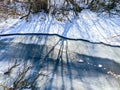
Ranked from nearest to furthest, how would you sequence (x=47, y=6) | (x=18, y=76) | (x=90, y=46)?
(x=18, y=76) → (x=90, y=46) → (x=47, y=6)

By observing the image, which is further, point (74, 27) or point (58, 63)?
point (74, 27)

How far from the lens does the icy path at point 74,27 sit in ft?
12.5

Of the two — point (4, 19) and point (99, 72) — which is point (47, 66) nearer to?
point (99, 72)

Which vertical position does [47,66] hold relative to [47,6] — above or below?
below

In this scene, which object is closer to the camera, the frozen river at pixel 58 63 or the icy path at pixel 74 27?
the frozen river at pixel 58 63

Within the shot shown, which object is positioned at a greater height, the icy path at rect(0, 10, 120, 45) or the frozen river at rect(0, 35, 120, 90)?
the icy path at rect(0, 10, 120, 45)

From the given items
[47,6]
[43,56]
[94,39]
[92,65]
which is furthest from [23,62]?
[47,6]

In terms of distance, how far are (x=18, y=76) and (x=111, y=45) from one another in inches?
56.4

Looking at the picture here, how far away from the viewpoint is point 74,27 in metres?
4.00

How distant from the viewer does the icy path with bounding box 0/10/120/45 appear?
3816 millimetres

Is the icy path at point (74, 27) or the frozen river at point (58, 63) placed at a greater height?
the icy path at point (74, 27)

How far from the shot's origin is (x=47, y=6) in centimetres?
438

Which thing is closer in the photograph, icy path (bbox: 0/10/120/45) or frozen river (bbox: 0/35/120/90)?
frozen river (bbox: 0/35/120/90)

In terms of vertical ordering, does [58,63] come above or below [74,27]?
below
